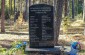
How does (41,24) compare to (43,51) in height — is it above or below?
above

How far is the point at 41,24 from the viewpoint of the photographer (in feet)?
30.6

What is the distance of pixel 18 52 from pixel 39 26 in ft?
3.71

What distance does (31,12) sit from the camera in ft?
30.6

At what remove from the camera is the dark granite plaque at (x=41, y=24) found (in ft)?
30.6

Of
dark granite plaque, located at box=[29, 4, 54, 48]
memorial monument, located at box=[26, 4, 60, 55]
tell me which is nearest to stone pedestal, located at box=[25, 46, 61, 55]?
memorial monument, located at box=[26, 4, 60, 55]

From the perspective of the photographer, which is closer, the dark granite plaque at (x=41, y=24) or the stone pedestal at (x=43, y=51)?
the stone pedestal at (x=43, y=51)

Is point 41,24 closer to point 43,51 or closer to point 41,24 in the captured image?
point 41,24

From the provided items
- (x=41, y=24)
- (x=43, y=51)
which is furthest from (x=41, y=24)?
(x=43, y=51)

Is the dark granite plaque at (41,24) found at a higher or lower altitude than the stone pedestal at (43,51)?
higher

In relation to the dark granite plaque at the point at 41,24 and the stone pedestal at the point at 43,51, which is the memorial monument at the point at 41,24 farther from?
the stone pedestal at the point at 43,51

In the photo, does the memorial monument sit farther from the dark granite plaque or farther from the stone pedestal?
the stone pedestal

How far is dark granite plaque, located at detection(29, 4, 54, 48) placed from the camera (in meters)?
9.34

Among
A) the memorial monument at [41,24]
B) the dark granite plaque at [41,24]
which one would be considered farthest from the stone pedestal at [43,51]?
the dark granite plaque at [41,24]

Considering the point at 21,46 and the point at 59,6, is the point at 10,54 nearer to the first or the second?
the point at 21,46
